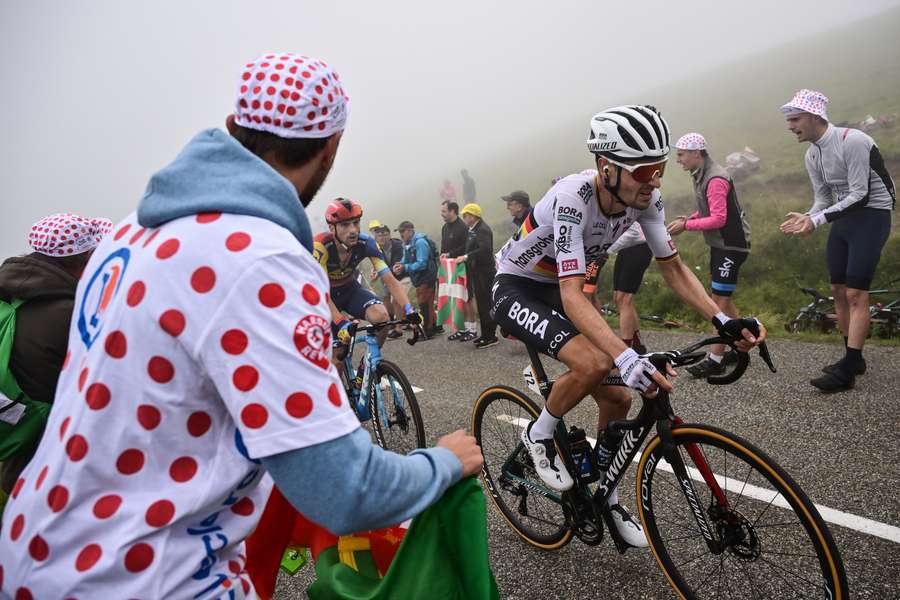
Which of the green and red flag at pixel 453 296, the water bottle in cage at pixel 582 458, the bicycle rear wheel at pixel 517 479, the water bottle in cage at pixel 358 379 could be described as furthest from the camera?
the green and red flag at pixel 453 296

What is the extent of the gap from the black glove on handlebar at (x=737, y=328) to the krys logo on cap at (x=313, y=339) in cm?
209

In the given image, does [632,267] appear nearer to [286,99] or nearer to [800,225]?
[800,225]

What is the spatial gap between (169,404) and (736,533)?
8.23 feet

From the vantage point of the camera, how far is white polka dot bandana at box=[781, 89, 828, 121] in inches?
196

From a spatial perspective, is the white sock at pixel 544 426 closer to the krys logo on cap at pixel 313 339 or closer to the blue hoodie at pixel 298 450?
the blue hoodie at pixel 298 450

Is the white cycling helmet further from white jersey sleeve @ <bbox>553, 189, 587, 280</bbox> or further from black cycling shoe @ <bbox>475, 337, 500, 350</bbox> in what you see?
black cycling shoe @ <bbox>475, 337, 500, 350</bbox>

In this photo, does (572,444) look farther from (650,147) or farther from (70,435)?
(70,435)

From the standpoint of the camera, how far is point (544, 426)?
313cm

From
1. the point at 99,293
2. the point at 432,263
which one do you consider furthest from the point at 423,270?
the point at 99,293

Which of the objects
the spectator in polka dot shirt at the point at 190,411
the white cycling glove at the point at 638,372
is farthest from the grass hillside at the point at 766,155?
the spectator in polka dot shirt at the point at 190,411

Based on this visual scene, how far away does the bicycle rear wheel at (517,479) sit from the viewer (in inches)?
134

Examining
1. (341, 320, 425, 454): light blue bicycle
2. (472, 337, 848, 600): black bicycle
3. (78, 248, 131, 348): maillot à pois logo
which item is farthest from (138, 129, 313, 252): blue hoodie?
(341, 320, 425, 454): light blue bicycle

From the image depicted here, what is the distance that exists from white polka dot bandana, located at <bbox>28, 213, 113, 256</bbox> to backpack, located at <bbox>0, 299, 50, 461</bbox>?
0.56 metres

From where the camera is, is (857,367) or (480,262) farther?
(480,262)
